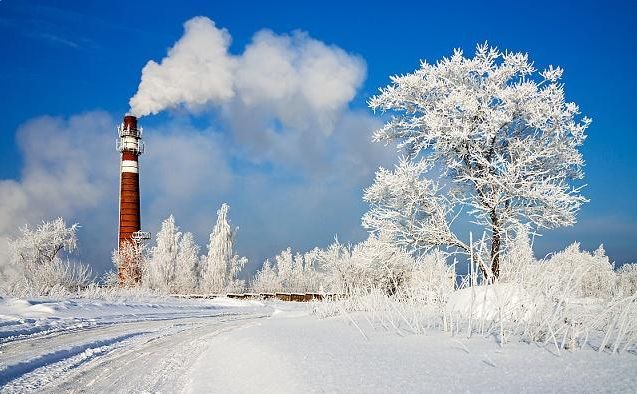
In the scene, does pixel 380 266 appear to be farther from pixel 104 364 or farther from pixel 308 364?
pixel 308 364

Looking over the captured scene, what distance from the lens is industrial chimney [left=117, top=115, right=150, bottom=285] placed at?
45781 millimetres

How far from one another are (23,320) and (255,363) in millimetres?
7740

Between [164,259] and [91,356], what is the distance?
147ft

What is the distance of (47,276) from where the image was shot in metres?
25.5

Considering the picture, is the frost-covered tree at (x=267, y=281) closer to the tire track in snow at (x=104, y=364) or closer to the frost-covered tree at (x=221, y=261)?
the frost-covered tree at (x=221, y=261)

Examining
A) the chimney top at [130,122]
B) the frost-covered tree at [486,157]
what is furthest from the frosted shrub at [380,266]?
the chimney top at [130,122]

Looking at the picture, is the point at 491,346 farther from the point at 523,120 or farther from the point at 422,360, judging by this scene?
the point at 523,120

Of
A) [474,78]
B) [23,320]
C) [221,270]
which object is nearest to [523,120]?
[474,78]

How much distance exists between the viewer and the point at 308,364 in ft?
12.9

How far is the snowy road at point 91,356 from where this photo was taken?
491 cm

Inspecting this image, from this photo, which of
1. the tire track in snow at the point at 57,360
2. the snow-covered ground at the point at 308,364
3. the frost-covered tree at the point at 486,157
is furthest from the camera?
the frost-covered tree at the point at 486,157

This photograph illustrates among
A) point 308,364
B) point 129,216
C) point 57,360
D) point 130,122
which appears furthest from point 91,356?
point 130,122

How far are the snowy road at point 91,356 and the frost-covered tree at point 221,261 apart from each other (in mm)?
39129

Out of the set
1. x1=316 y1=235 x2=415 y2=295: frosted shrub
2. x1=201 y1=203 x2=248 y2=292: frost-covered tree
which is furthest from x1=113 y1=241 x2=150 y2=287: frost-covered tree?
x1=316 y1=235 x2=415 y2=295: frosted shrub
